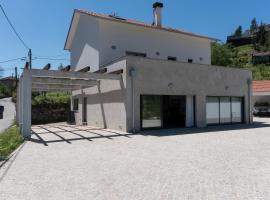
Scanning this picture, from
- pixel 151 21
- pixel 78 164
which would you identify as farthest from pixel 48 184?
pixel 151 21

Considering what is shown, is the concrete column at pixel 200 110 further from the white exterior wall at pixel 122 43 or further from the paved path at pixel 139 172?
the paved path at pixel 139 172

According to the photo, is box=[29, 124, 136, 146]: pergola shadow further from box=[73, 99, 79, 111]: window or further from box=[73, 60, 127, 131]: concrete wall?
box=[73, 99, 79, 111]: window

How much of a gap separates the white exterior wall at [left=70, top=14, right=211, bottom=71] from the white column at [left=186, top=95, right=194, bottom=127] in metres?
4.80

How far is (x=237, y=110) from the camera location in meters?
20.5

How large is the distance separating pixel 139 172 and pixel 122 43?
1416 centimetres

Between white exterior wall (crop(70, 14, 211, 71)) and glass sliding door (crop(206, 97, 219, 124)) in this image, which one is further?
white exterior wall (crop(70, 14, 211, 71))

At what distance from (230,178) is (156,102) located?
1065cm

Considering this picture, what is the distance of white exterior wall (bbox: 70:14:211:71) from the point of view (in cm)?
1911

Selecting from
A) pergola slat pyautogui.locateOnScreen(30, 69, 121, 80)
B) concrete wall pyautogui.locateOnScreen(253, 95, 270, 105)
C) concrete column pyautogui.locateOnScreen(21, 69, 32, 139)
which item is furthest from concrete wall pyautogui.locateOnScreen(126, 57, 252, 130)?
concrete wall pyautogui.locateOnScreen(253, 95, 270, 105)

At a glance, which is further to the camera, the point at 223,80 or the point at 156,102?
the point at 223,80

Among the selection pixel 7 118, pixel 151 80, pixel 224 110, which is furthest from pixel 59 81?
pixel 7 118

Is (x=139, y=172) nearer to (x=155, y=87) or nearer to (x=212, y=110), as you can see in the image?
(x=155, y=87)

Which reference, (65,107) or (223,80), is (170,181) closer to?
(223,80)

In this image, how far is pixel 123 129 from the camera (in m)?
15.6
